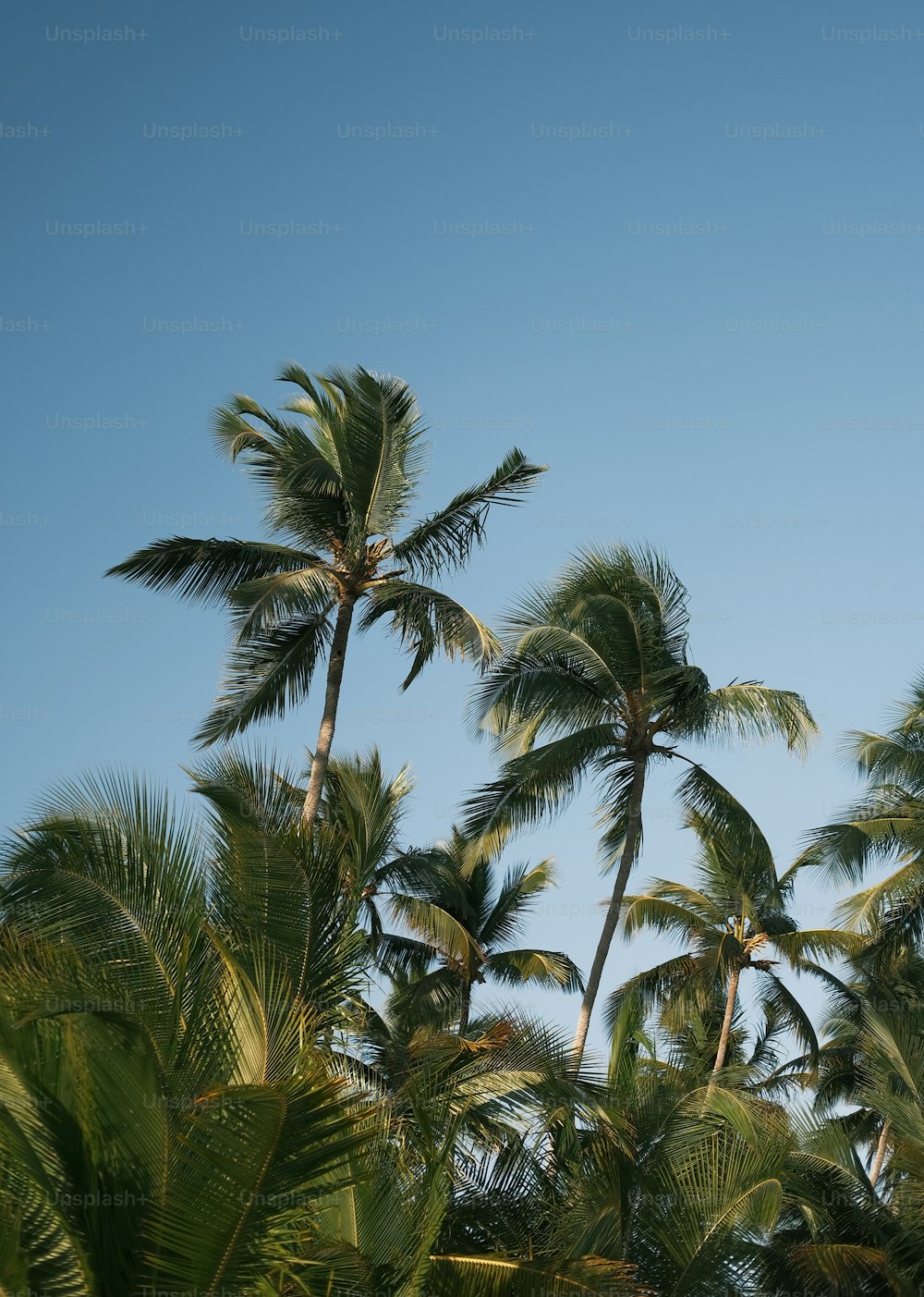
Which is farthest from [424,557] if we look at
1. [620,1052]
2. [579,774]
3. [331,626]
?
[620,1052]

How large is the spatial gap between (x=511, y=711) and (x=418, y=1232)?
12.7m

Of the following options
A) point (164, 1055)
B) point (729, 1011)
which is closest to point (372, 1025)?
point (729, 1011)

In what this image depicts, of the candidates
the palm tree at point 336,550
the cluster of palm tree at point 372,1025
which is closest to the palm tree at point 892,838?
the cluster of palm tree at point 372,1025

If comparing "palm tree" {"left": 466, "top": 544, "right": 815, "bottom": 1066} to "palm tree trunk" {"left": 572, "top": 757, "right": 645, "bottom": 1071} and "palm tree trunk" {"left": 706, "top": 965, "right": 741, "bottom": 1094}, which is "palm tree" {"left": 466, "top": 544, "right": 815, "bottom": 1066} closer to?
"palm tree trunk" {"left": 572, "top": 757, "right": 645, "bottom": 1071}

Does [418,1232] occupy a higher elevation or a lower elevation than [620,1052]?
lower

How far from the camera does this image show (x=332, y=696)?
715 inches

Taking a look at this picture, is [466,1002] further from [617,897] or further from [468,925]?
[617,897]

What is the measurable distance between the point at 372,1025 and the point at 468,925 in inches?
270

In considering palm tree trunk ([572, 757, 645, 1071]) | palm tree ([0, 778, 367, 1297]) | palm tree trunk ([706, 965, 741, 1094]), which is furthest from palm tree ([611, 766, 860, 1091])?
palm tree ([0, 778, 367, 1297])

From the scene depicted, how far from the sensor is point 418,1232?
7824 mm

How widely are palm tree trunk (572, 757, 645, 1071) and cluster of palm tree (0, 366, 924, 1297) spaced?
0.17 feet

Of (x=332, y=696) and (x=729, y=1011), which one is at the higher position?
(x=332, y=696)

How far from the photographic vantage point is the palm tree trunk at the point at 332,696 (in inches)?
675

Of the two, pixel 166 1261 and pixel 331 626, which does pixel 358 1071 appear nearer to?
pixel 166 1261
